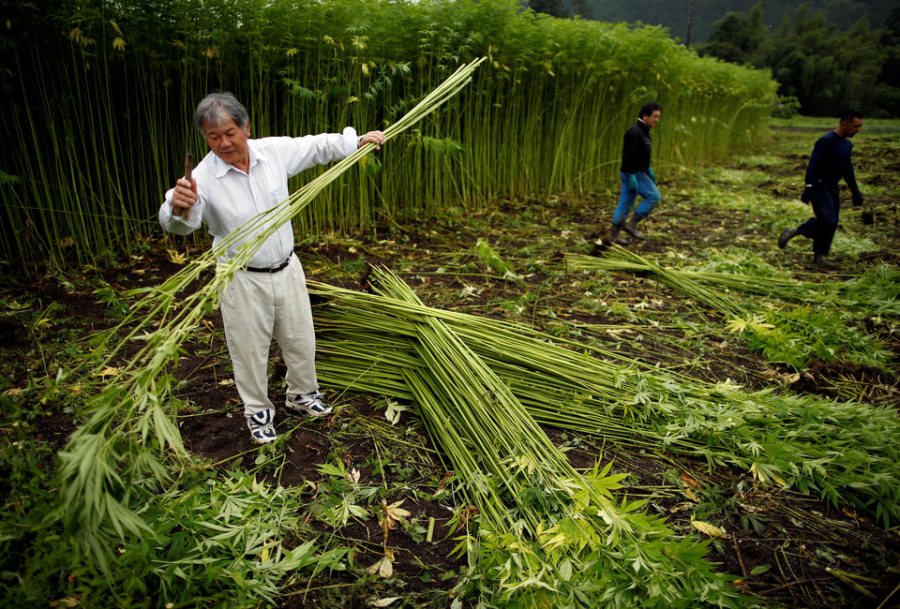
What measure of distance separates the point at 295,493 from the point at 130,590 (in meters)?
0.66

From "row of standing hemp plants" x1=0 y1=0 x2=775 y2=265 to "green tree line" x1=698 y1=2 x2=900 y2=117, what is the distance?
23.7 meters

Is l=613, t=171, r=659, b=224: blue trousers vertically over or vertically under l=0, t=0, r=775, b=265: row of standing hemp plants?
under

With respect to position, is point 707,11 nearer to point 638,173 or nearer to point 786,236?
point 786,236

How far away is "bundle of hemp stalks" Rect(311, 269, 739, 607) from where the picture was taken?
1.47 meters

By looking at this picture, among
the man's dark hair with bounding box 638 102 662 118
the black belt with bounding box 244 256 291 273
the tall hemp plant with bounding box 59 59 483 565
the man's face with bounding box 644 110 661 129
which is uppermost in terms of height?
the man's dark hair with bounding box 638 102 662 118

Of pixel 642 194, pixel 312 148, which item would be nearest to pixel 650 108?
pixel 642 194

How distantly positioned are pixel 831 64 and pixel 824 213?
30.3 metres

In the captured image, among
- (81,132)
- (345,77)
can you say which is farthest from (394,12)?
(81,132)

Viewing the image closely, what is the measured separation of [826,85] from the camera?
87.0ft

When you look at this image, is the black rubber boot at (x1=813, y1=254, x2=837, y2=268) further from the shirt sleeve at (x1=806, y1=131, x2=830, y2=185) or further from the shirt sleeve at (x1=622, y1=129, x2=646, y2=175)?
the shirt sleeve at (x1=622, y1=129, x2=646, y2=175)

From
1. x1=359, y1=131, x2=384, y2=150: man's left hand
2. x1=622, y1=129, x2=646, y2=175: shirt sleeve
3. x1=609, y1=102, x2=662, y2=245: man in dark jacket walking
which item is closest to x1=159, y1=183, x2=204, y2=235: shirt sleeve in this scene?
x1=359, y1=131, x2=384, y2=150: man's left hand

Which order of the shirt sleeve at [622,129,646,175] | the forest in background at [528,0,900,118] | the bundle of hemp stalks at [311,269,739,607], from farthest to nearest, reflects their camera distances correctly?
the forest in background at [528,0,900,118] → the shirt sleeve at [622,129,646,175] → the bundle of hemp stalks at [311,269,739,607]

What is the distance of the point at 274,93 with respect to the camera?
15.4 ft

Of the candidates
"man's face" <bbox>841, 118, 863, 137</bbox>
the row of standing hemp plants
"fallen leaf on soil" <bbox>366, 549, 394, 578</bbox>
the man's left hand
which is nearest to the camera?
"fallen leaf on soil" <bbox>366, 549, 394, 578</bbox>
